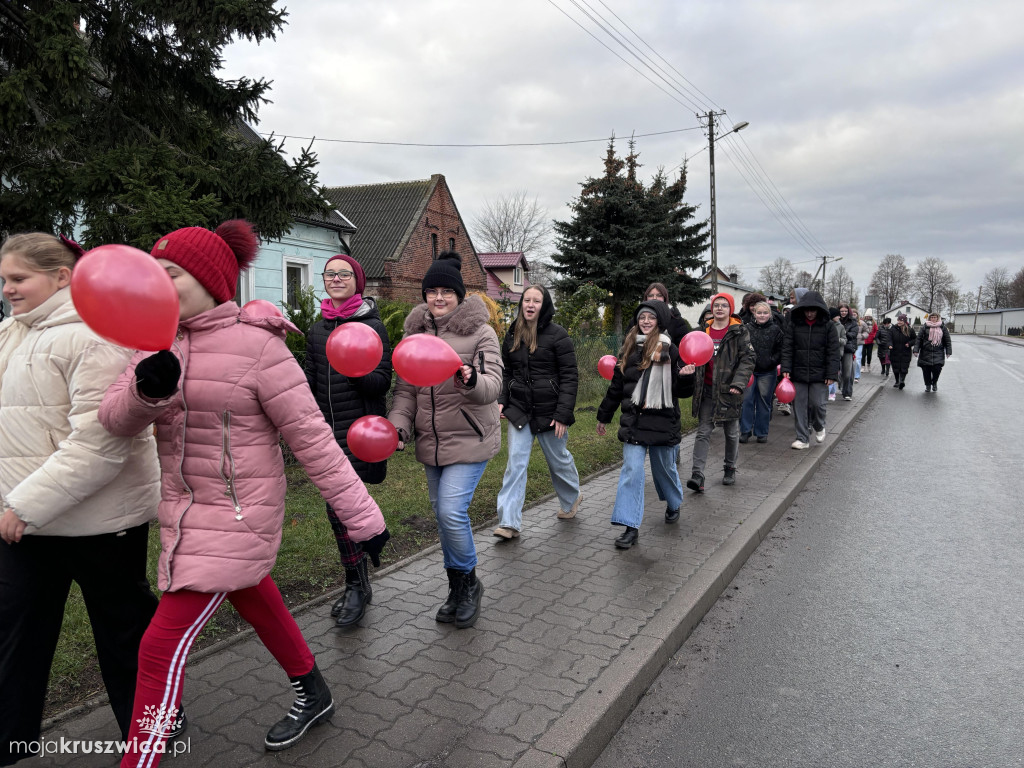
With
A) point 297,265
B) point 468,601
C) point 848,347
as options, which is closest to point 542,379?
point 468,601

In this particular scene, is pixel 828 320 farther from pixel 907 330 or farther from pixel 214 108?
pixel 907 330

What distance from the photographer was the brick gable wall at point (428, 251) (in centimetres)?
2897

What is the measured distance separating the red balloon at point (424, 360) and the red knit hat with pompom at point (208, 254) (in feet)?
2.87

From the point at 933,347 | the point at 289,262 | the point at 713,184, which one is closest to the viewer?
the point at 933,347

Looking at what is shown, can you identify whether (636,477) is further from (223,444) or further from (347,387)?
(223,444)

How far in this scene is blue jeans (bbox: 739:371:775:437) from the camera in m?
9.43

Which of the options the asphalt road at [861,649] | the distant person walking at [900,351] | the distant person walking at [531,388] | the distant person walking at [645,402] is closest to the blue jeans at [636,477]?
the distant person walking at [645,402]

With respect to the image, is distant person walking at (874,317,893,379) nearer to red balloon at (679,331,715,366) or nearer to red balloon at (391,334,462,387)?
red balloon at (679,331,715,366)

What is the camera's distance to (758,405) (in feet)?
31.5

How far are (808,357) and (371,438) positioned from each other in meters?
7.47

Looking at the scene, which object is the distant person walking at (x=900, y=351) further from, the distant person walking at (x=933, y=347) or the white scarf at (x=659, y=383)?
the white scarf at (x=659, y=383)

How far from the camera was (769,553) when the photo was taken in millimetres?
5438

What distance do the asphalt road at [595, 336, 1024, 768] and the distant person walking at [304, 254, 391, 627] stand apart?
1.74 m

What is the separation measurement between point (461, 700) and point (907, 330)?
18052 mm
